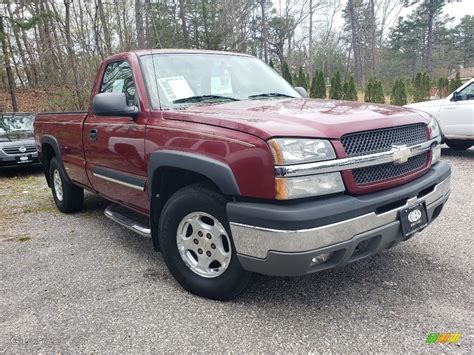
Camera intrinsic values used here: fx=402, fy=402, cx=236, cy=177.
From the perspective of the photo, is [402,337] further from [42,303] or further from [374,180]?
[42,303]

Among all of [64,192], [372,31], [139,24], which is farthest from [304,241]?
[372,31]

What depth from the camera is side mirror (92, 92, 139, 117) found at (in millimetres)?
3168

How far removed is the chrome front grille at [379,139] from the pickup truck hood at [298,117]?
0.04 metres

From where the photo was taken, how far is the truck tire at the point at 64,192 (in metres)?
5.32

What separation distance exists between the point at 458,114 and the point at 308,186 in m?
7.06

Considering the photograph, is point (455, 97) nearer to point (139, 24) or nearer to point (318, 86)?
point (139, 24)

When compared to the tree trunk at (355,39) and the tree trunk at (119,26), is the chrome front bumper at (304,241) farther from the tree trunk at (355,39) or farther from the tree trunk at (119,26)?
the tree trunk at (355,39)

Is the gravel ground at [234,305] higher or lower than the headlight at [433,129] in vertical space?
lower

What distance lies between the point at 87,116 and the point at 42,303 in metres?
2.05

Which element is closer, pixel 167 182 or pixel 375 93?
pixel 167 182

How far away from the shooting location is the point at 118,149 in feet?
11.9

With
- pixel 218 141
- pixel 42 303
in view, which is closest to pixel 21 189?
pixel 42 303

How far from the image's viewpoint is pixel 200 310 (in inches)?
110

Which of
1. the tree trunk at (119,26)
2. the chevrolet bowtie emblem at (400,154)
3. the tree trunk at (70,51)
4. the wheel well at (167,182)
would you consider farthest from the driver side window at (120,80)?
the tree trunk at (119,26)
